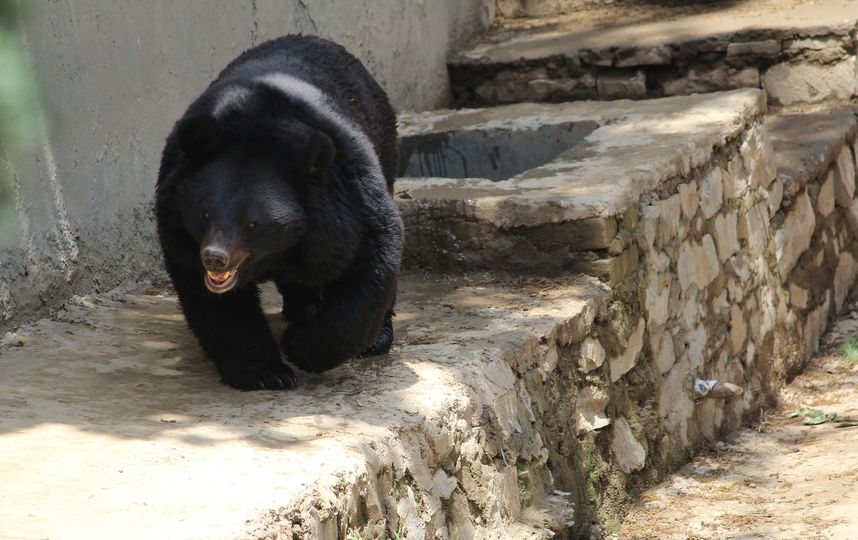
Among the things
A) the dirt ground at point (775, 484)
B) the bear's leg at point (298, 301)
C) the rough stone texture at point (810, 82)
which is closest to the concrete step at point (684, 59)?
the rough stone texture at point (810, 82)

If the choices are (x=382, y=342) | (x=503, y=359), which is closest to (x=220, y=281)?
(x=382, y=342)

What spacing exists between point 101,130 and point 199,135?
166 cm

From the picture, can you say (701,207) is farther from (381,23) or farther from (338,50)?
(381,23)

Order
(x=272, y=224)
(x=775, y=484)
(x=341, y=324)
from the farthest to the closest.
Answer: (x=775, y=484) < (x=341, y=324) < (x=272, y=224)

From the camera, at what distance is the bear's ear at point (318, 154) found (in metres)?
3.69

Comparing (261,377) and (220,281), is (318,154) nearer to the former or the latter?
(220,281)

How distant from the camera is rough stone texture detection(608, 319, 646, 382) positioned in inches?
206

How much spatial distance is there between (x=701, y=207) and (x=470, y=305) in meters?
1.87

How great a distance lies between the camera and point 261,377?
3.92m

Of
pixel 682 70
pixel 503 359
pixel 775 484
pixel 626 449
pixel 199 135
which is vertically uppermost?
pixel 199 135

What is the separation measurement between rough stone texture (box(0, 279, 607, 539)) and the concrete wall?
19cm

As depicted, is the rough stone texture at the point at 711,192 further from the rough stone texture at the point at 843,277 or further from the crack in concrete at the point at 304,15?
the crack in concrete at the point at 304,15

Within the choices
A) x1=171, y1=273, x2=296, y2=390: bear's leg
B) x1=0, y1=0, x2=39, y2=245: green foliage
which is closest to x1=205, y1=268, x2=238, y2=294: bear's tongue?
x1=171, y1=273, x2=296, y2=390: bear's leg

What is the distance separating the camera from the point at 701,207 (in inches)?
249
